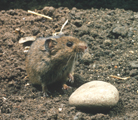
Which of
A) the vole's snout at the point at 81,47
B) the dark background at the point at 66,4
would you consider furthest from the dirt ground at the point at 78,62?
the vole's snout at the point at 81,47

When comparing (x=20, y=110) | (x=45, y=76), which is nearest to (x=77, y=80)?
(x=45, y=76)

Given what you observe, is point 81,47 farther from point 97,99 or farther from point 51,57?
point 97,99

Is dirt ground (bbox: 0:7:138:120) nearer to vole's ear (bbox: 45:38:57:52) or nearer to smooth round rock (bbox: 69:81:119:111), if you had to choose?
smooth round rock (bbox: 69:81:119:111)

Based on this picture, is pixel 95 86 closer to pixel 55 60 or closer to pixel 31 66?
pixel 55 60

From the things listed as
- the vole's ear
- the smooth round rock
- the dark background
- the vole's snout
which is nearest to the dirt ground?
the smooth round rock

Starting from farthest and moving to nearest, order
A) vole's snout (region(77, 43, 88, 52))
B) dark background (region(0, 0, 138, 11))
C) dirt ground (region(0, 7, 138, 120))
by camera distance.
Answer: dark background (region(0, 0, 138, 11))
vole's snout (region(77, 43, 88, 52))
dirt ground (region(0, 7, 138, 120))

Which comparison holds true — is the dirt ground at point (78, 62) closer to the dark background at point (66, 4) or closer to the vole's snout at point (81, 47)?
the dark background at point (66, 4)
